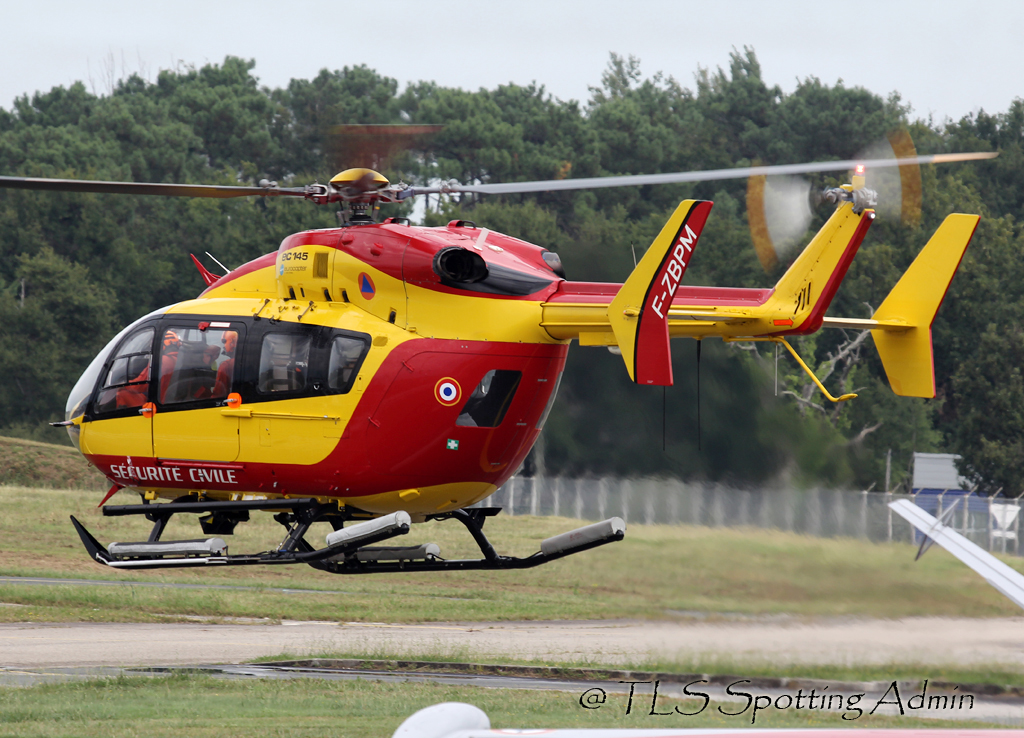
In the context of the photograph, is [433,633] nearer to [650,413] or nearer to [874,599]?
[874,599]

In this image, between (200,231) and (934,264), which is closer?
(934,264)

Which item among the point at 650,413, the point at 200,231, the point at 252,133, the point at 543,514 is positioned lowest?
the point at 543,514

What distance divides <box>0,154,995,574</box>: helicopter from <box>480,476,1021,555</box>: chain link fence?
334cm

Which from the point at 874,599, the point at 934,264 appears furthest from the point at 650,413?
the point at 934,264

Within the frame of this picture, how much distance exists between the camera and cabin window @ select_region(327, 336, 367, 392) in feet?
43.2

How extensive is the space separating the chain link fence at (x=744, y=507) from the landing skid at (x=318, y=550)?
4519 millimetres

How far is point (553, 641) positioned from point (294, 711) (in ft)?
24.8

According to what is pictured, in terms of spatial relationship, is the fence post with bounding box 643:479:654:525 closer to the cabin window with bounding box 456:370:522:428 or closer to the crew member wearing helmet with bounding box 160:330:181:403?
the cabin window with bounding box 456:370:522:428

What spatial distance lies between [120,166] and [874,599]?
58.8 metres

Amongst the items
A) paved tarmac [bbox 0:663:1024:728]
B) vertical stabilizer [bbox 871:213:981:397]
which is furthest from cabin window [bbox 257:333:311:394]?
vertical stabilizer [bbox 871:213:981:397]

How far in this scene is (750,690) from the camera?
15.9 metres

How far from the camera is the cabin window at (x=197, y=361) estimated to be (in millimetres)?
13688

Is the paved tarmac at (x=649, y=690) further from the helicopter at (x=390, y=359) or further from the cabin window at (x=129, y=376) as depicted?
the cabin window at (x=129, y=376)

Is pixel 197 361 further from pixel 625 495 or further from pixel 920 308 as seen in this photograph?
pixel 625 495
